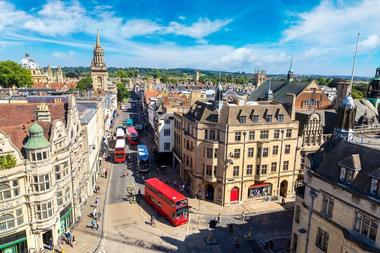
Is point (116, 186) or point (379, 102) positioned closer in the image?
point (116, 186)

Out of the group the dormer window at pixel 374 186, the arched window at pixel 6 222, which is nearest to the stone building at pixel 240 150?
the dormer window at pixel 374 186

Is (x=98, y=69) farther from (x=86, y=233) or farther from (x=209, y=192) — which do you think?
(x=86, y=233)

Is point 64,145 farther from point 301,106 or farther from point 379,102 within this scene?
point 379,102

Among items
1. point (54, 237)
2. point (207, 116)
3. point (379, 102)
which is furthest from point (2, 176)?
point (379, 102)

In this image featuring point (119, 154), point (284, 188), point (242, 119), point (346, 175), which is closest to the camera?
point (346, 175)

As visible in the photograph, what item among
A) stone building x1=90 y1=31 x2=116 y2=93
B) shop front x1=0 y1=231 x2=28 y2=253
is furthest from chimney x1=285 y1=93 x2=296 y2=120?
stone building x1=90 y1=31 x2=116 y2=93

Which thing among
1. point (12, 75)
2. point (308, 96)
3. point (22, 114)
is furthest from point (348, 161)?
point (12, 75)

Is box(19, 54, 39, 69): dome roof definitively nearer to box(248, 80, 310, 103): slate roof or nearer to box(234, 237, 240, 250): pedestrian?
Answer: box(248, 80, 310, 103): slate roof
